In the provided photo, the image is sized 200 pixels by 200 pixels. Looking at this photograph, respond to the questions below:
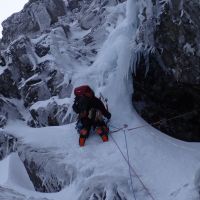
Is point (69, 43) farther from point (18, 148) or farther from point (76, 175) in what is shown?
point (76, 175)

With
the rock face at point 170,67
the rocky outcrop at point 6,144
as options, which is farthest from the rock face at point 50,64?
the rock face at point 170,67

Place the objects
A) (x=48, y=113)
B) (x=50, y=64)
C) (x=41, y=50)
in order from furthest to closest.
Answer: (x=41, y=50)
(x=50, y=64)
(x=48, y=113)

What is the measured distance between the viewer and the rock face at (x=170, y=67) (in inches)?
302

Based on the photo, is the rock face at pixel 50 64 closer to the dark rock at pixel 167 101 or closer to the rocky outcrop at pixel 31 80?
the rocky outcrop at pixel 31 80

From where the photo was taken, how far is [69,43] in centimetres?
1568

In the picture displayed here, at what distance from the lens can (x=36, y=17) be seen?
23125 millimetres

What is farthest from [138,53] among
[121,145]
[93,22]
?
[93,22]

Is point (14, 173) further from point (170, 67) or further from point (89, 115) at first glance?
point (170, 67)

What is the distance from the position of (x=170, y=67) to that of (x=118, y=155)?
246 centimetres

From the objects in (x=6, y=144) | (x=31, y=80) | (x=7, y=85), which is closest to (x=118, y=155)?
(x=6, y=144)

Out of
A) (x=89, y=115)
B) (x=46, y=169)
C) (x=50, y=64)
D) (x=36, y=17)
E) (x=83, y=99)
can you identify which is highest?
(x=36, y=17)

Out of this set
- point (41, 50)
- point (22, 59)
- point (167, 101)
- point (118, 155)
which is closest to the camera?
point (118, 155)

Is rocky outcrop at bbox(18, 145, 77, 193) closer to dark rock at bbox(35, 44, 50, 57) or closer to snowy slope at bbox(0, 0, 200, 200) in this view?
snowy slope at bbox(0, 0, 200, 200)

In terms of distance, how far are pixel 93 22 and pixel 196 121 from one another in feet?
34.8
